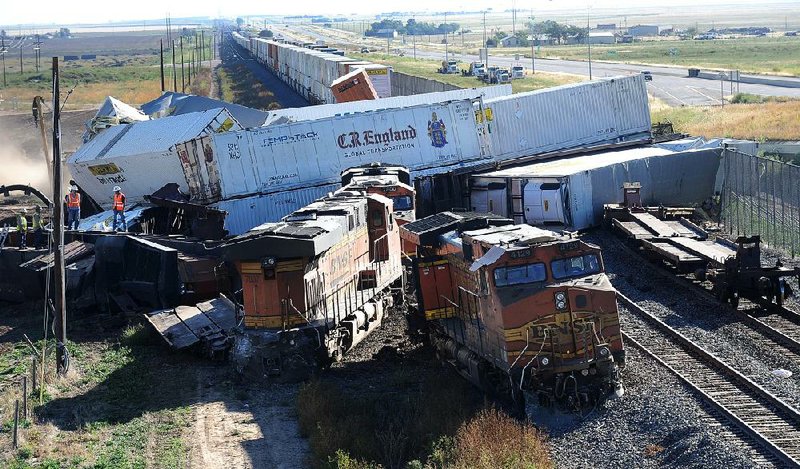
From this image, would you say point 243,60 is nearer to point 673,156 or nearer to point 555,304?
→ point 673,156

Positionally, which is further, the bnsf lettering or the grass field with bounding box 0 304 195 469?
the bnsf lettering

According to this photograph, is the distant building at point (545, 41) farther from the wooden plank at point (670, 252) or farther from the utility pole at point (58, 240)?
the utility pole at point (58, 240)

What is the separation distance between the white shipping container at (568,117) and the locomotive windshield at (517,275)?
22441 millimetres

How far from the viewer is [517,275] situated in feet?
54.2

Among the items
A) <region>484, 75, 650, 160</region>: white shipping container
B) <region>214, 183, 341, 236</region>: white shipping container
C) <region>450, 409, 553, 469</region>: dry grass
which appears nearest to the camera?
<region>450, 409, 553, 469</region>: dry grass

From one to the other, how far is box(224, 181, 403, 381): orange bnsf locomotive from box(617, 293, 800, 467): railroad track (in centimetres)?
563

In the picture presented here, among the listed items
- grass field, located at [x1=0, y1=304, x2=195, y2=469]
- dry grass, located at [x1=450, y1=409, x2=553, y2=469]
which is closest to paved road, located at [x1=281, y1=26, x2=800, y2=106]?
grass field, located at [x1=0, y1=304, x2=195, y2=469]

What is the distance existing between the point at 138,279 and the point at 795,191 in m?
17.0

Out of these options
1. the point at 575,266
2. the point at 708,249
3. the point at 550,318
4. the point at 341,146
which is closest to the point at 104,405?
→ the point at 550,318

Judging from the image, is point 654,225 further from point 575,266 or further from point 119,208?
point 119,208

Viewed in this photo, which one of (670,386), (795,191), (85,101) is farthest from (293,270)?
(85,101)

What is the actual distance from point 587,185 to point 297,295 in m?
15.6

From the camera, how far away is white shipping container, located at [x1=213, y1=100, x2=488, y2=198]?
115ft

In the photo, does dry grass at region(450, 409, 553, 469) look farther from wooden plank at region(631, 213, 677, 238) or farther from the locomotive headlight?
wooden plank at region(631, 213, 677, 238)
